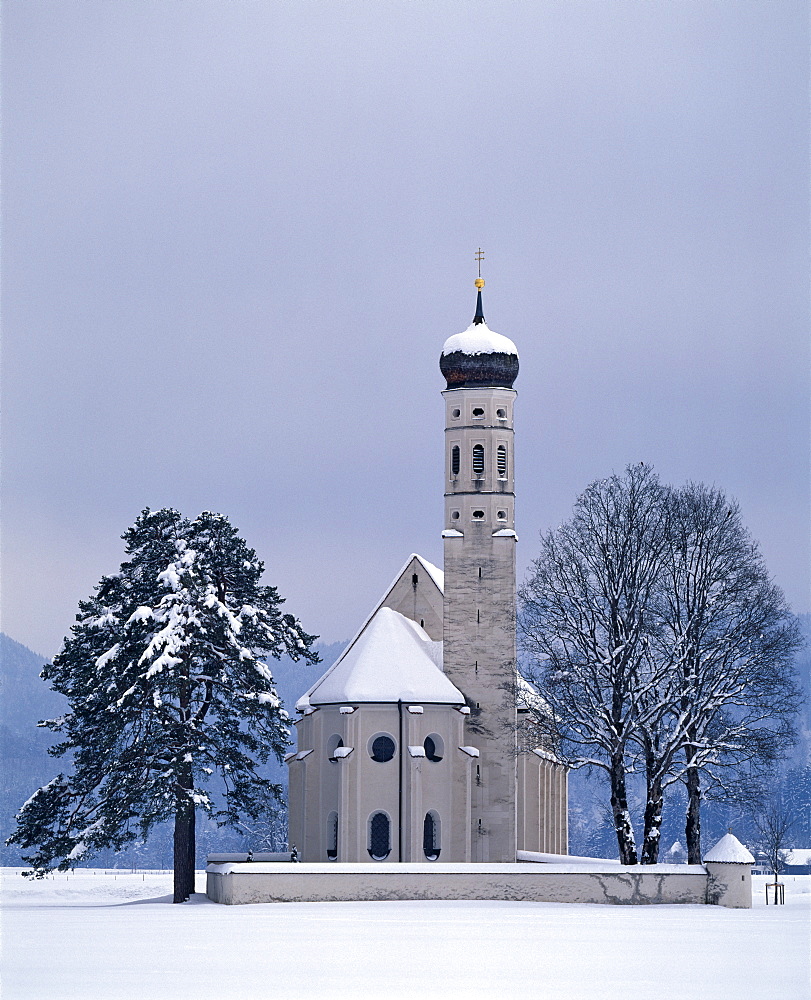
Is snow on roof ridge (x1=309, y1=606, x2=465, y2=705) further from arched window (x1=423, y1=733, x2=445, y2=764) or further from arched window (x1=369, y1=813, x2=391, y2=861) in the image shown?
arched window (x1=369, y1=813, x2=391, y2=861)

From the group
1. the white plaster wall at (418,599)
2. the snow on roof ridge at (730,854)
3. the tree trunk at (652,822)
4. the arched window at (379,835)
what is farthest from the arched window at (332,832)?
the snow on roof ridge at (730,854)

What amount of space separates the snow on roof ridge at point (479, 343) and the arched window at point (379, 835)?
17.3m

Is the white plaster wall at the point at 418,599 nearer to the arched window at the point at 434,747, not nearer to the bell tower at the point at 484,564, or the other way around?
the bell tower at the point at 484,564

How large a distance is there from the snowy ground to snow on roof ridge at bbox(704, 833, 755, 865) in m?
1.72

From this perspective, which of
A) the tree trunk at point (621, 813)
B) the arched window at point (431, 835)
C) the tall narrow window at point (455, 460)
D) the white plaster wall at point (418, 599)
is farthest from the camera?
the white plaster wall at point (418, 599)

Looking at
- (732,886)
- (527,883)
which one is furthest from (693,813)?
(527,883)

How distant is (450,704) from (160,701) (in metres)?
14.2

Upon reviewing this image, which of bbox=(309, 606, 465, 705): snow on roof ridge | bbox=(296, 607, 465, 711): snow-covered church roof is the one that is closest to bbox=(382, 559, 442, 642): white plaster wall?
bbox=(296, 607, 465, 711): snow-covered church roof

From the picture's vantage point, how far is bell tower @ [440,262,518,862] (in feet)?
198

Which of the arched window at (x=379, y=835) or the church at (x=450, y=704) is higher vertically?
the church at (x=450, y=704)

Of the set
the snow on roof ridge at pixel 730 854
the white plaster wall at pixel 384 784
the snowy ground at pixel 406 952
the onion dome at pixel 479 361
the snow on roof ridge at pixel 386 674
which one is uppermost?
the onion dome at pixel 479 361

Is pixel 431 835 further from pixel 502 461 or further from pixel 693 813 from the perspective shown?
pixel 502 461

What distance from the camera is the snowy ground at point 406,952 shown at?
1027 inches

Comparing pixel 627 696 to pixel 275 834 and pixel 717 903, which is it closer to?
pixel 717 903
